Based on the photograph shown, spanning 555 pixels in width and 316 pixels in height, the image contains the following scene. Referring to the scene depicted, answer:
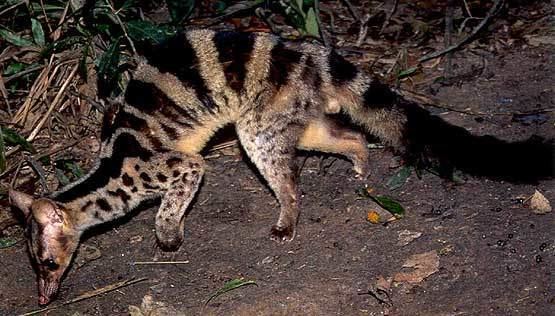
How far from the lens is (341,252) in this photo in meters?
5.55

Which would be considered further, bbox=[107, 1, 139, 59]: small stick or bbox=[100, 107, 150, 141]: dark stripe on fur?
bbox=[107, 1, 139, 59]: small stick

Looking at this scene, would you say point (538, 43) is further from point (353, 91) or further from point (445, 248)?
point (445, 248)

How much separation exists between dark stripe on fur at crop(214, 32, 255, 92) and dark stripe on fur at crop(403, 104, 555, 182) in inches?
45.6

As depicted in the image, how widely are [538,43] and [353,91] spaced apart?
264 centimetres

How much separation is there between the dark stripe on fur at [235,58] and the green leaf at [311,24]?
1.90 metres

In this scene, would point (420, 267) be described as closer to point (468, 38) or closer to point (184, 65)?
point (184, 65)

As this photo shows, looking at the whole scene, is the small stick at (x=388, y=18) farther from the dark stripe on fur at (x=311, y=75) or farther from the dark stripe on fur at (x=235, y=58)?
the dark stripe on fur at (x=235, y=58)

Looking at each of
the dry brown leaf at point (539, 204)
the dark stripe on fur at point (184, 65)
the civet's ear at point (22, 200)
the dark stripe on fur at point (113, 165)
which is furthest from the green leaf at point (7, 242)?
the dry brown leaf at point (539, 204)

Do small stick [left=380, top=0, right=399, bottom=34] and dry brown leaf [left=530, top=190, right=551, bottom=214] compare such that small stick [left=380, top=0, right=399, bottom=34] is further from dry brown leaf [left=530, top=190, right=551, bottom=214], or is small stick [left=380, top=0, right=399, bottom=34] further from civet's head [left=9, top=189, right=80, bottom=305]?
civet's head [left=9, top=189, right=80, bottom=305]

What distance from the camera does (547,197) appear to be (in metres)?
5.68

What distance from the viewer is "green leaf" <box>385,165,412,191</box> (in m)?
6.18

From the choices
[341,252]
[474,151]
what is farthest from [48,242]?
[474,151]

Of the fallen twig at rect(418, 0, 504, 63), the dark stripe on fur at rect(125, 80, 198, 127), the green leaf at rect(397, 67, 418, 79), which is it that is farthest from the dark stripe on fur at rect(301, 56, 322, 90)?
the fallen twig at rect(418, 0, 504, 63)

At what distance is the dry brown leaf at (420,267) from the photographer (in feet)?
16.9
